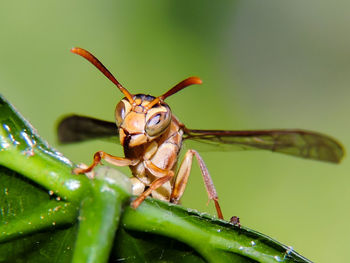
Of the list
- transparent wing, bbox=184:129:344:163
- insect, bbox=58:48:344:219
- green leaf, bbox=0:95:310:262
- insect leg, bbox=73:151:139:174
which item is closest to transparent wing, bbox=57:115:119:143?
insect, bbox=58:48:344:219

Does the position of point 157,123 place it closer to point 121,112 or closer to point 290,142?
point 121,112

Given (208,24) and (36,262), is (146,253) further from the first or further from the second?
(208,24)

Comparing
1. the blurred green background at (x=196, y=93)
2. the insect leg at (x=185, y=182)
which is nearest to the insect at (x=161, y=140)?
the insect leg at (x=185, y=182)

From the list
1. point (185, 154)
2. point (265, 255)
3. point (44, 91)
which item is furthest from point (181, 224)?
point (44, 91)

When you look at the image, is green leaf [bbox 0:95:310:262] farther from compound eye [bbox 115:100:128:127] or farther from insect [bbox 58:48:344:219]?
compound eye [bbox 115:100:128:127]

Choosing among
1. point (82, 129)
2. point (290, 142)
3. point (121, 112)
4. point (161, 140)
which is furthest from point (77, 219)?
point (82, 129)

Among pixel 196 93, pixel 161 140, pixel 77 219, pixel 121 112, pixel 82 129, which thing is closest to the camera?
pixel 77 219
